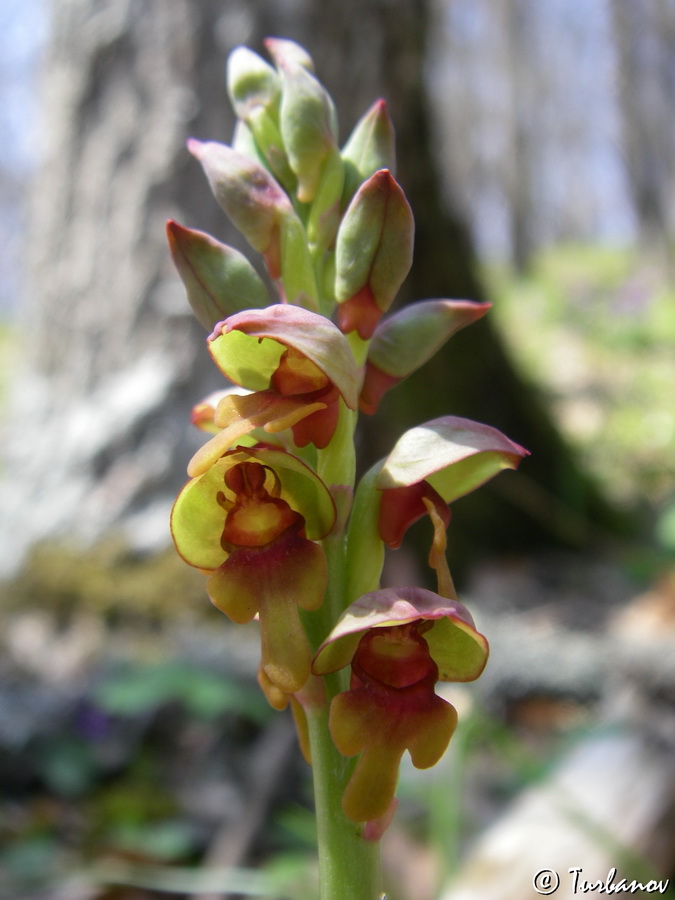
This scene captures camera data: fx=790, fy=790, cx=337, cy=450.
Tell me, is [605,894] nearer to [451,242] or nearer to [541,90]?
[451,242]

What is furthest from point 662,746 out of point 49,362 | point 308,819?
point 49,362

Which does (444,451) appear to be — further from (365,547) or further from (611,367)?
(611,367)

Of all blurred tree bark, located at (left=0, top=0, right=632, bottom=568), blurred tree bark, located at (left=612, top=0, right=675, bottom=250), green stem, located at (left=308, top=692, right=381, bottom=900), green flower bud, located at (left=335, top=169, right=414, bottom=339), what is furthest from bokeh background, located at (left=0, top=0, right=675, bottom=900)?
blurred tree bark, located at (left=612, top=0, right=675, bottom=250)

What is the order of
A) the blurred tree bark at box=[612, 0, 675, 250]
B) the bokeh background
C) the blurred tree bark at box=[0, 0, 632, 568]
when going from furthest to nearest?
the blurred tree bark at box=[612, 0, 675, 250]
the blurred tree bark at box=[0, 0, 632, 568]
the bokeh background

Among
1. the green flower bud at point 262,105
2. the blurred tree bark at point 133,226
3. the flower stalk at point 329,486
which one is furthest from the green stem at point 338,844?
the blurred tree bark at point 133,226

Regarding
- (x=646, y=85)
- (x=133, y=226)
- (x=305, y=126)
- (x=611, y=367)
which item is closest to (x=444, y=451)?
(x=305, y=126)

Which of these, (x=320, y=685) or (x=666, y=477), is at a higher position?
(x=320, y=685)

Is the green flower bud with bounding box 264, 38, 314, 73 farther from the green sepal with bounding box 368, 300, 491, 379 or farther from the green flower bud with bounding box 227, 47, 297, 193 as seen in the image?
the green sepal with bounding box 368, 300, 491, 379
